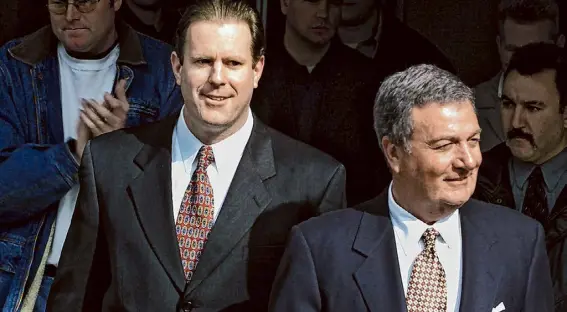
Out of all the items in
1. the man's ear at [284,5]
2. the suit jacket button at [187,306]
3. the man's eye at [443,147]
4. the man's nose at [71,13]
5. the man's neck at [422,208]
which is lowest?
the suit jacket button at [187,306]

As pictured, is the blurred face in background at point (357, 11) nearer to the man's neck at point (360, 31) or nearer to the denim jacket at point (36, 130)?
the man's neck at point (360, 31)

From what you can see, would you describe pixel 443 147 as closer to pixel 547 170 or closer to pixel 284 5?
pixel 547 170

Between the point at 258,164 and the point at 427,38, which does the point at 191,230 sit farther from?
the point at 427,38

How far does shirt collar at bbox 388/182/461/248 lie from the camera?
3428 mm

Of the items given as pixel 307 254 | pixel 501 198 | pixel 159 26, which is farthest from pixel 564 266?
pixel 159 26

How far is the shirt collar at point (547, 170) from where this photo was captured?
421cm

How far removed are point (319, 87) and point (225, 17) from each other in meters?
0.89

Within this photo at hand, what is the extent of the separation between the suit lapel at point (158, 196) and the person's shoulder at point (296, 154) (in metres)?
0.31

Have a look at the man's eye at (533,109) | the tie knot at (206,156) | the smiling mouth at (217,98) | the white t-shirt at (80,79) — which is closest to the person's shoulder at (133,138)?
the tie knot at (206,156)

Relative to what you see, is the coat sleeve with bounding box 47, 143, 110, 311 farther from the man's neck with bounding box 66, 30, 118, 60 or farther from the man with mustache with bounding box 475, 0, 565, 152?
the man with mustache with bounding box 475, 0, 565, 152

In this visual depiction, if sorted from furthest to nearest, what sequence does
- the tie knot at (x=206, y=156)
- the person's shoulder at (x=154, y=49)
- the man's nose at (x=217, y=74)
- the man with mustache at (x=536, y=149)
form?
the person's shoulder at (x=154, y=49)
the man with mustache at (x=536, y=149)
the tie knot at (x=206, y=156)
the man's nose at (x=217, y=74)

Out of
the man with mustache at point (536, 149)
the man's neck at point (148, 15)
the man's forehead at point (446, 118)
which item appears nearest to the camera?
the man's forehead at point (446, 118)

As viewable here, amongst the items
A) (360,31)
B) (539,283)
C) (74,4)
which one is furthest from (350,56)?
(539,283)

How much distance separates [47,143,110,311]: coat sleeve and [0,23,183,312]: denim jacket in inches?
20.8
